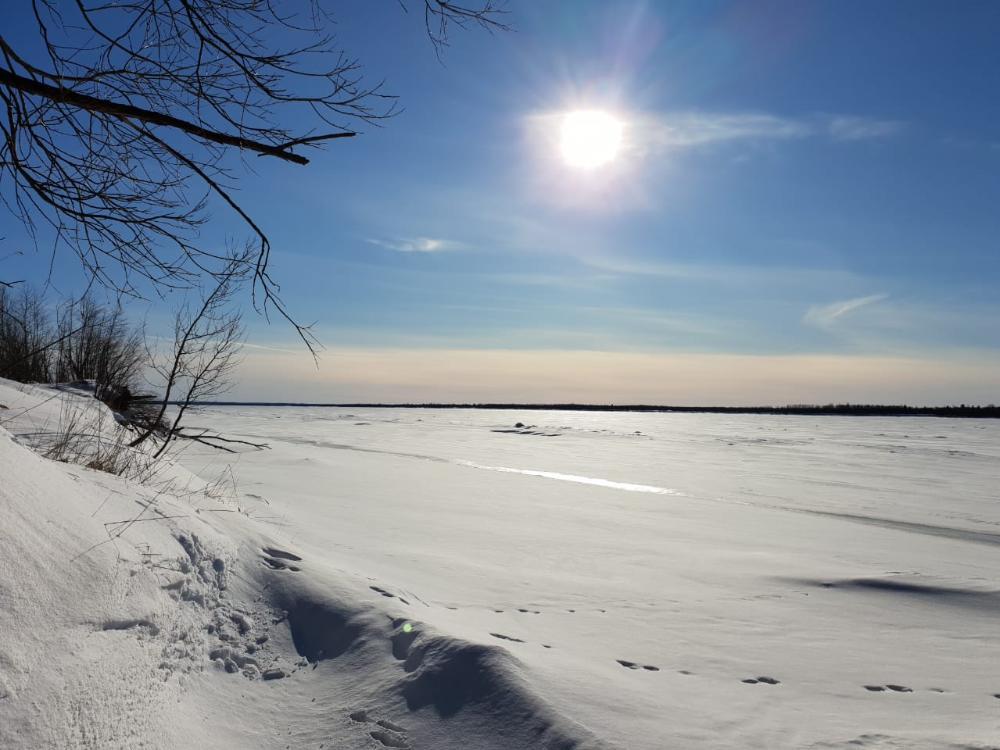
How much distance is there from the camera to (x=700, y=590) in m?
4.48

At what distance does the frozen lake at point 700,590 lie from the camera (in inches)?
95.1

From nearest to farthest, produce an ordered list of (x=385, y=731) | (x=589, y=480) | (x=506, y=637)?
1. (x=385, y=731)
2. (x=506, y=637)
3. (x=589, y=480)

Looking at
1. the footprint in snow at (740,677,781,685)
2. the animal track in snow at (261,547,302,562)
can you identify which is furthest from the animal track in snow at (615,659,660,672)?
the animal track in snow at (261,547,302,562)

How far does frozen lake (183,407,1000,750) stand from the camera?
2.42 meters

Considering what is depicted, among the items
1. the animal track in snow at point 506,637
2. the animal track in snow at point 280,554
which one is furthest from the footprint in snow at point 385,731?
the animal track in snow at point 280,554

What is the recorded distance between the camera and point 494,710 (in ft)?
6.95

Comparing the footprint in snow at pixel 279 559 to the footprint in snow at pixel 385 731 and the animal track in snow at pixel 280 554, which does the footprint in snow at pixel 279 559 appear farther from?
the footprint in snow at pixel 385 731

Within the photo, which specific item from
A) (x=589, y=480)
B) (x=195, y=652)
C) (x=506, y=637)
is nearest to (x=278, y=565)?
(x=195, y=652)

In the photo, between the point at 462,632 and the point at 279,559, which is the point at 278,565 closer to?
the point at 279,559

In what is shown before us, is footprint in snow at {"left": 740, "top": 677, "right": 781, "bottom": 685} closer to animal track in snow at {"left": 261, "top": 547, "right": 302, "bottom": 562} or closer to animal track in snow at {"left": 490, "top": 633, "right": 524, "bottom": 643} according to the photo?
animal track in snow at {"left": 490, "top": 633, "right": 524, "bottom": 643}

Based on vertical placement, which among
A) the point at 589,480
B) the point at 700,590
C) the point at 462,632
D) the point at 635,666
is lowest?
the point at 589,480

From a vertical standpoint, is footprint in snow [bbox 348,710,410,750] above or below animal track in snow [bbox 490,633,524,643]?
above

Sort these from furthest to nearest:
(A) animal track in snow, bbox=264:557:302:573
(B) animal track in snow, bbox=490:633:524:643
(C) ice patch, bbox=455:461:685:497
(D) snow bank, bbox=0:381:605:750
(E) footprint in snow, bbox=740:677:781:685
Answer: (C) ice patch, bbox=455:461:685:497 < (A) animal track in snow, bbox=264:557:302:573 < (B) animal track in snow, bbox=490:633:524:643 < (E) footprint in snow, bbox=740:677:781:685 < (D) snow bank, bbox=0:381:605:750

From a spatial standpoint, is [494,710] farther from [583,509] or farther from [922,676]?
[583,509]
